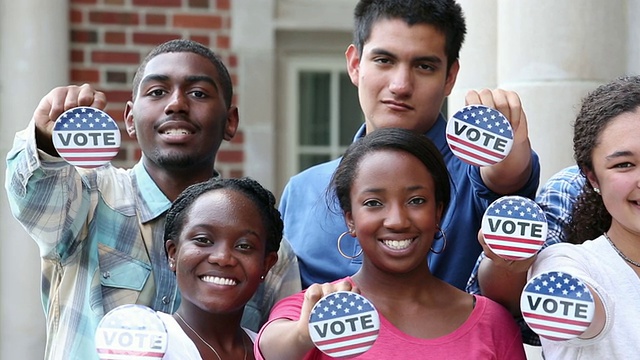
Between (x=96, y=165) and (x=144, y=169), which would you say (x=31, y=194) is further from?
(x=144, y=169)

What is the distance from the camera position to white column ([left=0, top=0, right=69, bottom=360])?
551 cm

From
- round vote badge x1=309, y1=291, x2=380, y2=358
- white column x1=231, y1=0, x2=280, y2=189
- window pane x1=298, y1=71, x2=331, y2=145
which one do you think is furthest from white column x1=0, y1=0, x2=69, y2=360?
round vote badge x1=309, y1=291, x2=380, y2=358

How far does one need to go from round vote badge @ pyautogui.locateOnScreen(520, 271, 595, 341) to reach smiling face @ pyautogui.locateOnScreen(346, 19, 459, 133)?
34.0 inches

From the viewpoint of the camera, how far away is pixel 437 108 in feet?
11.9

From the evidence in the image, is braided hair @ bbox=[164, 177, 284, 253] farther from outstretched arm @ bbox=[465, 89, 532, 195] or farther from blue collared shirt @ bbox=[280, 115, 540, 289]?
outstretched arm @ bbox=[465, 89, 532, 195]

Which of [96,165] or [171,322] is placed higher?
[96,165]

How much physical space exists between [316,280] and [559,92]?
4.11 feet

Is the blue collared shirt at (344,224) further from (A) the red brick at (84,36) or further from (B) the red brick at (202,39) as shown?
(A) the red brick at (84,36)

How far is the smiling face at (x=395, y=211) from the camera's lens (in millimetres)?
3074

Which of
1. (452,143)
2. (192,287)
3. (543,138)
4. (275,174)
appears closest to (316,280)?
(192,287)

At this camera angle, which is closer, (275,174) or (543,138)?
(543,138)

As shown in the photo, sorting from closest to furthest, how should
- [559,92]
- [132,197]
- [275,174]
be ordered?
[132,197]
[559,92]
[275,174]

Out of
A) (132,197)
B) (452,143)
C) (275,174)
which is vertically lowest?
(275,174)

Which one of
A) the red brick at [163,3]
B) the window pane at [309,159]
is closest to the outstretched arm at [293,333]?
the red brick at [163,3]
